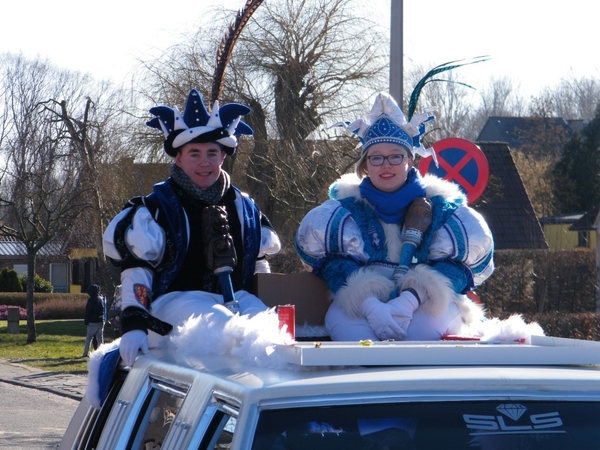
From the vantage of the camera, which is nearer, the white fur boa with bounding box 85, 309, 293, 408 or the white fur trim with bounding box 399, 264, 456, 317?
the white fur boa with bounding box 85, 309, 293, 408

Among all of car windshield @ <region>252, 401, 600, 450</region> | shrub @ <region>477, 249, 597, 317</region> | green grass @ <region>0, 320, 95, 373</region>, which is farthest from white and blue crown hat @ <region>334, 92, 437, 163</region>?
green grass @ <region>0, 320, 95, 373</region>

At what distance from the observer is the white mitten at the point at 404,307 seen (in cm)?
414

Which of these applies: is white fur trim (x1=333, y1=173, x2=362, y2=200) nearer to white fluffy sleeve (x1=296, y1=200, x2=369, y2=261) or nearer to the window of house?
white fluffy sleeve (x1=296, y1=200, x2=369, y2=261)

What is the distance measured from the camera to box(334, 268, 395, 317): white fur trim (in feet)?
13.8

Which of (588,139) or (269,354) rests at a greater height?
(588,139)

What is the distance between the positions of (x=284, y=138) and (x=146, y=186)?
4.17 metres

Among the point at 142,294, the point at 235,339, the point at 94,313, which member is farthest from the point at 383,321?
the point at 94,313

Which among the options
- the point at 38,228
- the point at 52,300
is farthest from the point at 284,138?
the point at 52,300

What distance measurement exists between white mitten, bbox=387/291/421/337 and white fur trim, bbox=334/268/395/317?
9cm

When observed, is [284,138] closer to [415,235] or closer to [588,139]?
[415,235]

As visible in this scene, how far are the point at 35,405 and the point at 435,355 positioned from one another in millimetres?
12121

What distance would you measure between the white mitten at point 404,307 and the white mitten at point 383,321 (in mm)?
21

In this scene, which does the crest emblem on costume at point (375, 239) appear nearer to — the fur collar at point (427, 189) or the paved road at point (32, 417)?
the fur collar at point (427, 189)

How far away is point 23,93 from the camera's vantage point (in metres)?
39.7
